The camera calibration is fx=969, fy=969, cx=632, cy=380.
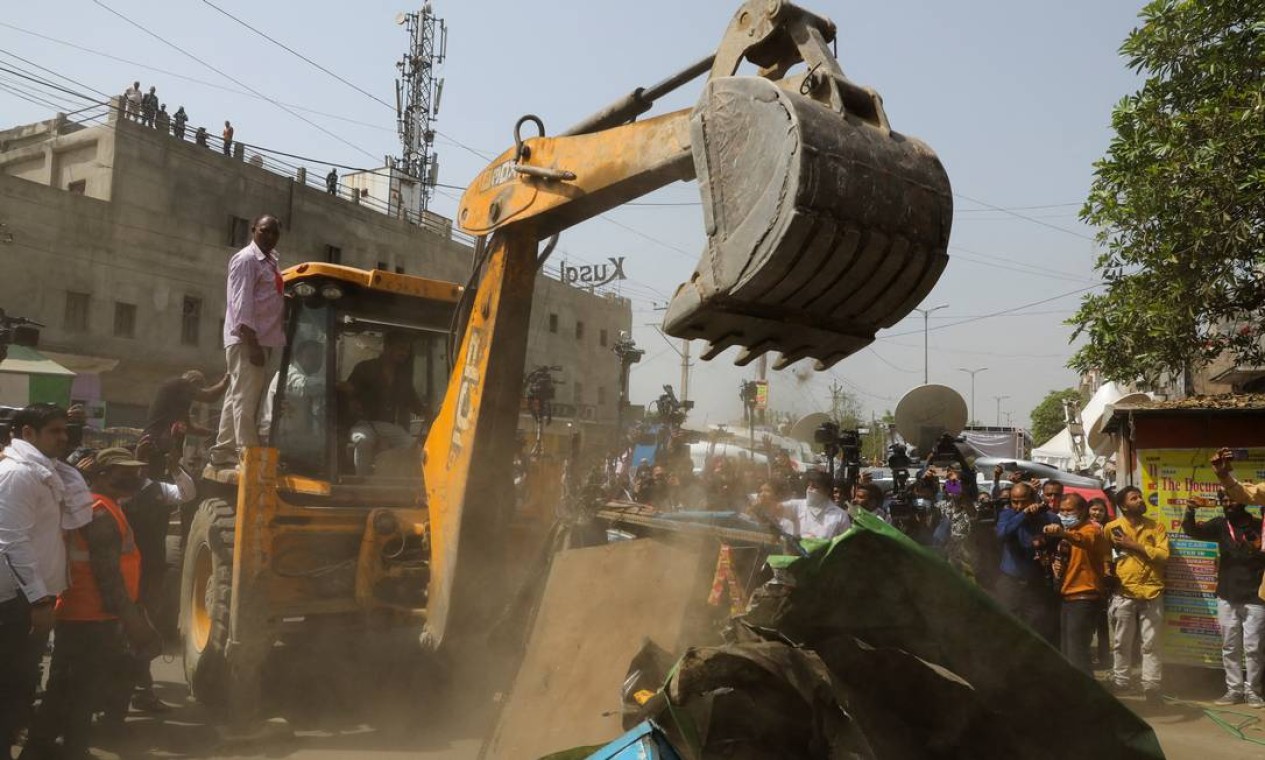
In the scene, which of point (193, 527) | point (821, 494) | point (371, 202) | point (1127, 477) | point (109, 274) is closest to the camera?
point (193, 527)

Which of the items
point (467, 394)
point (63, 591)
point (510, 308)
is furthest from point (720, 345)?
point (63, 591)

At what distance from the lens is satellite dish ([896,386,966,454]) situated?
11516 mm

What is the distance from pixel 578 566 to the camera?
4.65 m

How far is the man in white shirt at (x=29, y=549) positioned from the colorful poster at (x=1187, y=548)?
8.58 meters

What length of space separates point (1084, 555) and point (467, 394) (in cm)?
561

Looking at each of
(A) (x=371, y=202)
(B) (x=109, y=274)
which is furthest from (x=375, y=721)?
(A) (x=371, y=202)

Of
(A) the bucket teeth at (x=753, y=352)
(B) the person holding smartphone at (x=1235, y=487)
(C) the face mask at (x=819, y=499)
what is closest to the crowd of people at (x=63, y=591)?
(A) the bucket teeth at (x=753, y=352)

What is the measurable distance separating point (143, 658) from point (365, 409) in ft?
6.98

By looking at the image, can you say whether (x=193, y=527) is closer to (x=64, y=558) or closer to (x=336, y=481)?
(x=336, y=481)

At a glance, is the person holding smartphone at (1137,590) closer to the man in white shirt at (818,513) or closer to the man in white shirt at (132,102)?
the man in white shirt at (818,513)

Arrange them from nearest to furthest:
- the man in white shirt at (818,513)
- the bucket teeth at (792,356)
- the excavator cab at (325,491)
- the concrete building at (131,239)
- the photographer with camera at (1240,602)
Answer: the bucket teeth at (792,356) < the excavator cab at (325,491) < the man in white shirt at (818,513) < the photographer with camera at (1240,602) < the concrete building at (131,239)

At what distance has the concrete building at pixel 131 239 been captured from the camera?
2408cm

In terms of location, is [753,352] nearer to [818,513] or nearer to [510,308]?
[510,308]

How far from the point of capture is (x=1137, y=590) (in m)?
8.35
